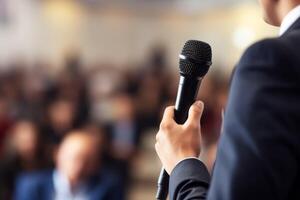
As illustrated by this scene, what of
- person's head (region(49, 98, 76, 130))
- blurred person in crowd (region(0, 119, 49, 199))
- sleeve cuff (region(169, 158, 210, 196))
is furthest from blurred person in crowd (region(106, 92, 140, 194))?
sleeve cuff (region(169, 158, 210, 196))

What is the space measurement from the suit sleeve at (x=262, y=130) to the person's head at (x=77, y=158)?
2.77 m

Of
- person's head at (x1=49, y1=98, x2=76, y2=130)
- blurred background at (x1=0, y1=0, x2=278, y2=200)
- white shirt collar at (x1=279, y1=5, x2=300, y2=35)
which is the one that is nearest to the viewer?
white shirt collar at (x1=279, y1=5, x2=300, y2=35)

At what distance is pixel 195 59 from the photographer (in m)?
1.37

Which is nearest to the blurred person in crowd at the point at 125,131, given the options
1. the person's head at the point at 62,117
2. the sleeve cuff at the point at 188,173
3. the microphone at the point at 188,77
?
the person's head at the point at 62,117

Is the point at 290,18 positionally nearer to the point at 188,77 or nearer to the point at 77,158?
the point at 188,77

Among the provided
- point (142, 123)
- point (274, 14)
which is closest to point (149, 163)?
point (142, 123)

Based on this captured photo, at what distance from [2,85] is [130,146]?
14.5 feet

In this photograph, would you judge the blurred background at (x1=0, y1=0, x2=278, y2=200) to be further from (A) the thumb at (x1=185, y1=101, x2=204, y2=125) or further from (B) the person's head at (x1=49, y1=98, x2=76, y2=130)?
(A) the thumb at (x1=185, y1=101, x2=204, y2=125)

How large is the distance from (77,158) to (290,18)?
→ 275 centimetres

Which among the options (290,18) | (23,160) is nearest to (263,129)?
(290,18)

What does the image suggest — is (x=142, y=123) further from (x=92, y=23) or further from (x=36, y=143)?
(x=92, y=23)

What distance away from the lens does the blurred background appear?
22.8 ft

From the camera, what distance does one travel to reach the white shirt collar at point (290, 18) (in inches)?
47.2

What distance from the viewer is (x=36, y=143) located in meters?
4.89
